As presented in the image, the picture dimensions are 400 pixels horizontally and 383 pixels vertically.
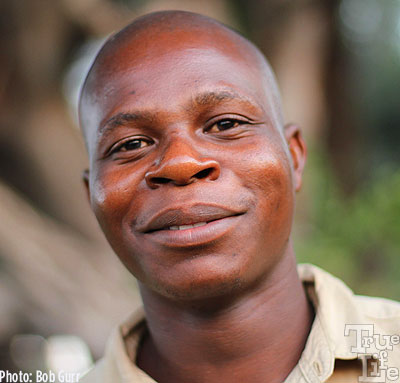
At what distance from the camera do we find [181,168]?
160cm

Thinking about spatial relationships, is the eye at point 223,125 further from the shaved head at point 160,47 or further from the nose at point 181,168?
the shaved head at point 160,47

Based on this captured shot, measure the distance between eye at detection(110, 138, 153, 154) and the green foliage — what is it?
143 inches

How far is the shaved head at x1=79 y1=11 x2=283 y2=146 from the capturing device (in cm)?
188

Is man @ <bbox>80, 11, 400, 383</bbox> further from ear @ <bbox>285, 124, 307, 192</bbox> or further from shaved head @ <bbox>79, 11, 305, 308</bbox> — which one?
ear @ <bbox>285, 124, 307, 192</bbox>

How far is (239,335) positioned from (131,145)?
0.79 m

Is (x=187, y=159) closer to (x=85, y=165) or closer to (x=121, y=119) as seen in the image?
(x=121, y=119)

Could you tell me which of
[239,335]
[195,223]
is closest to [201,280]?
[195,223]

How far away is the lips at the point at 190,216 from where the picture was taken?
5.27 feet

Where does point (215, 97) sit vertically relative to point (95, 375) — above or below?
above

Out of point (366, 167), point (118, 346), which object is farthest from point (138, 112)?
point (366, 167)

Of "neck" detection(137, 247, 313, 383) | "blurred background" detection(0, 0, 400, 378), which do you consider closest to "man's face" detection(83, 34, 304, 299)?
"neck" detection(137, 247, 313, 383)

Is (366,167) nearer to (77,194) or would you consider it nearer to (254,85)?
(77,194)

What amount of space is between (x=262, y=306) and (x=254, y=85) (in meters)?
0.83

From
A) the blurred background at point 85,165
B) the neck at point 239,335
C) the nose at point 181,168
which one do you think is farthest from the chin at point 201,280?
the blurred background at point 85,165
